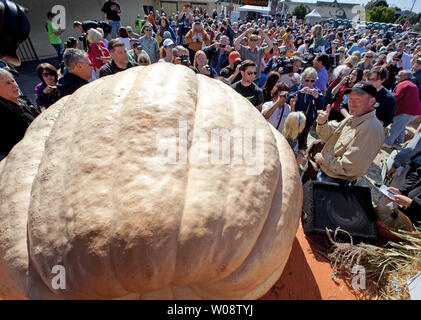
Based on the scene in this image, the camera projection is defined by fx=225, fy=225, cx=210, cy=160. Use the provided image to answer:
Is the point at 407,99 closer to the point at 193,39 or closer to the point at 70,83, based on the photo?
the point at 193,39

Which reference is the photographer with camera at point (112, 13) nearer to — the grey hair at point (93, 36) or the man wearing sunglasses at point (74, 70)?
the grey hair at point (93, 36)

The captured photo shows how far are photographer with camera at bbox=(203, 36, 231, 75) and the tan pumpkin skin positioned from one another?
6.51 meters

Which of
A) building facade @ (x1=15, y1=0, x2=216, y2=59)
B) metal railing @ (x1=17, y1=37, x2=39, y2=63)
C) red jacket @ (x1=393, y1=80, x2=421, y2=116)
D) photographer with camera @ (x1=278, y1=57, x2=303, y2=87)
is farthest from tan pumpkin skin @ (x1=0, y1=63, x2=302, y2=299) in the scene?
building facade @ (x1=15, y1=0, x2=216, y2=59)

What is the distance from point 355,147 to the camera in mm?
2621

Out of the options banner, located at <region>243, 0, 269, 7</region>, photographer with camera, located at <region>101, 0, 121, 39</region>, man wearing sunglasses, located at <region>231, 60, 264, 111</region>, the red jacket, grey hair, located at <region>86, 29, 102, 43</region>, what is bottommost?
the red jacket

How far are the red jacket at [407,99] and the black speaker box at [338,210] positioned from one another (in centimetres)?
504

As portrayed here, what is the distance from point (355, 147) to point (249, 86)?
2.20 m

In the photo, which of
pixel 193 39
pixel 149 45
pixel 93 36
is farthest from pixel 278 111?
pixel 149 45

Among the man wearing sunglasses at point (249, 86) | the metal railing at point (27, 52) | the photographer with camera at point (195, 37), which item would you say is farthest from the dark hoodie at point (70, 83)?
the metal railing at point (27, 52)

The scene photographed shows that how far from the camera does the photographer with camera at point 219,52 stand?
723cm

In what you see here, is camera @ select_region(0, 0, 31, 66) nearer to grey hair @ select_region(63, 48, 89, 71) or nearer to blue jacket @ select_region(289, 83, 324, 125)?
grey hair @ select_region(63, 48, 89, 71)

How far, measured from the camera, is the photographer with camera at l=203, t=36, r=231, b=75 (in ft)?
23.7

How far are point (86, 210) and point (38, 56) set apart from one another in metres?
13.9
